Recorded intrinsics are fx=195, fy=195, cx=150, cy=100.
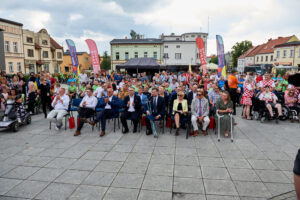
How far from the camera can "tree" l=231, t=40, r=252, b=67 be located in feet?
219

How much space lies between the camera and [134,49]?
44.1 m

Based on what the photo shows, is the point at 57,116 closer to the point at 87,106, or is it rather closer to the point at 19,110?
the point at 87,106

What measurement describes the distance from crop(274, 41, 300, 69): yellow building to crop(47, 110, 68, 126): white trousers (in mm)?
42196

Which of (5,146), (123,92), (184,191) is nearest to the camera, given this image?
(184,191)

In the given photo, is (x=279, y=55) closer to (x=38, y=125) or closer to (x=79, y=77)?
(x=79, y=77)

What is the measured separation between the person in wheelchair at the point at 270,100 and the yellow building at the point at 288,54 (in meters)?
36.4

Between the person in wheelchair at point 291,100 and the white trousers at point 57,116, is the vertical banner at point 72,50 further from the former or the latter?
the person in wheelchair at point 291,100

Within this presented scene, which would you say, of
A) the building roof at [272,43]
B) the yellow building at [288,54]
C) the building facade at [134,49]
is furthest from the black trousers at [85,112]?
the building roof at [272,43]

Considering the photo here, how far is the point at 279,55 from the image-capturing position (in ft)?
137

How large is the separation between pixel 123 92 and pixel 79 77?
5957 millimetres

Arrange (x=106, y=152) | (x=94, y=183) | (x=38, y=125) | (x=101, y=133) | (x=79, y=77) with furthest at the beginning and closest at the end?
(x=79, y=77) → (x=38, y=125) → (x=101, y=133) → (x=106, y=152) → (x=94, y=183)

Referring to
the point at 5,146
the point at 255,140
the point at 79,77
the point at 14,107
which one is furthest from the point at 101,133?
the point at 79,77

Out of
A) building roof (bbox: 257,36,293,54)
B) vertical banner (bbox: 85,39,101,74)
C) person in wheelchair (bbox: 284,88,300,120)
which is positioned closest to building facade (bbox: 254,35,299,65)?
building roof (bbox: 257,36,293,54)

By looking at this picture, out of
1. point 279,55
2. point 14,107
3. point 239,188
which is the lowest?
point 239,188
